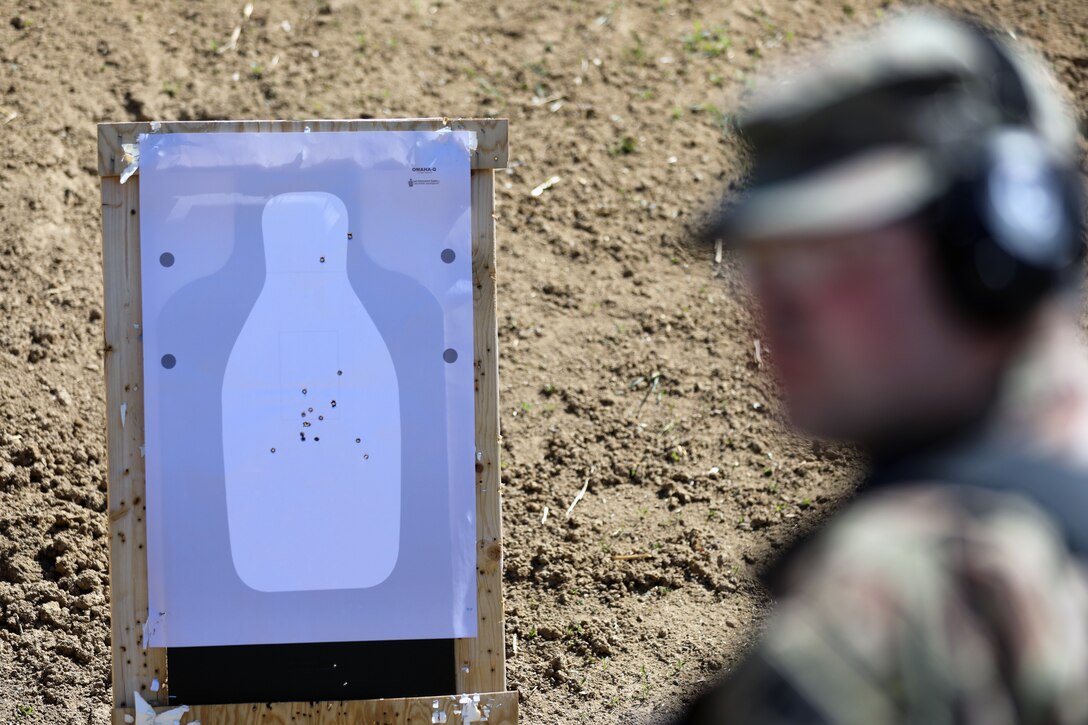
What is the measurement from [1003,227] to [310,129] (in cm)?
210

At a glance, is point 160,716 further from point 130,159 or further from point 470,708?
point 130,159

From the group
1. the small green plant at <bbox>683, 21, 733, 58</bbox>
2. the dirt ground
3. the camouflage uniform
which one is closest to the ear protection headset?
the camouflage uniform

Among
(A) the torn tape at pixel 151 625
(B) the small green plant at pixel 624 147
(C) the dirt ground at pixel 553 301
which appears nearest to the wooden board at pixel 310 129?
(C) the dirt ground at pixel 553 301

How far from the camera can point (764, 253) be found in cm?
91

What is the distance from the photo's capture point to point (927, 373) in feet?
2.72

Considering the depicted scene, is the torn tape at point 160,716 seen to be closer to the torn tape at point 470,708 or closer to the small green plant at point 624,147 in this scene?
the torn tape at point 470,708

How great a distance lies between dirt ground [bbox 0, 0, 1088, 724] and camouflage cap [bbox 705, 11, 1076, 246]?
2.33 meters

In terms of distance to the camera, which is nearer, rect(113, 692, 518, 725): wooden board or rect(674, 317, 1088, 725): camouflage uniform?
rect(674, 317, 1088, 725): camouflage uniform

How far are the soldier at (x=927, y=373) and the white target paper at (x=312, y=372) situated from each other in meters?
1.74

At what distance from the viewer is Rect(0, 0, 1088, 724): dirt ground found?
3.61 meters

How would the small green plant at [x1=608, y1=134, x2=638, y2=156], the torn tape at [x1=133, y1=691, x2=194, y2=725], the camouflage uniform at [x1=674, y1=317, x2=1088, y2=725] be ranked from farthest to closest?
the small green plant at [x1=608, y1=134, x2=638, y2=156]
the torn tape at [x1=133, y1=691, x2=194, y2=725]
the camouflage uniform at [x1=674, y1=317, x2=1088, y2=725]

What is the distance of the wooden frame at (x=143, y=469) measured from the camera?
256cm

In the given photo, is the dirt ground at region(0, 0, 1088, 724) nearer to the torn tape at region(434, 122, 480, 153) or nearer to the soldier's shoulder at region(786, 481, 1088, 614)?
the torn tape at region(434, 122, 480, 153)

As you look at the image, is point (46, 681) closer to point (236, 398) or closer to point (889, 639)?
point (236, 398)
